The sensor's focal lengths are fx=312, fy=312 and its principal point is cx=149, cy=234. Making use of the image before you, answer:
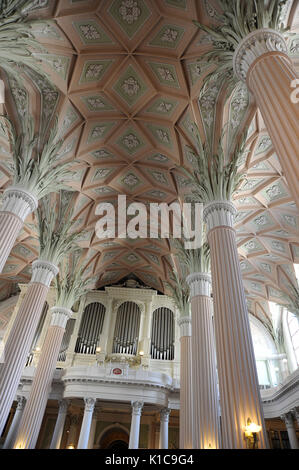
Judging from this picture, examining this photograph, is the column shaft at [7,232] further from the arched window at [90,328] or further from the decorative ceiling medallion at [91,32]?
the arched window at [90,328]

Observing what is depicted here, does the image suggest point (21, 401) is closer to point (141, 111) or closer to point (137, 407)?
point (137, 407)

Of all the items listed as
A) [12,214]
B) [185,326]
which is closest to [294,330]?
[185,326]

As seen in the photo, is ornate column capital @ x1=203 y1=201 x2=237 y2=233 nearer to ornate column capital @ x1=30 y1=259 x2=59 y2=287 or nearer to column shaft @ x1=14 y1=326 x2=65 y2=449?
ornate column capital @ x1=30 y1=259 x2=59 y2=287

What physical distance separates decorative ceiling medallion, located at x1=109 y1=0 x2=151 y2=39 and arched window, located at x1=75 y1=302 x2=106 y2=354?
1607 centimetres

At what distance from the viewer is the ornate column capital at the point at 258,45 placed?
19.7 feet

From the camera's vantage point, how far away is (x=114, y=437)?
1870 cm

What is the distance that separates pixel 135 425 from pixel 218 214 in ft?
36.3

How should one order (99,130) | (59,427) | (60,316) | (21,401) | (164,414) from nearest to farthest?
(99,130) → (59,427) → (164,414) → (21,401) → (60,316)

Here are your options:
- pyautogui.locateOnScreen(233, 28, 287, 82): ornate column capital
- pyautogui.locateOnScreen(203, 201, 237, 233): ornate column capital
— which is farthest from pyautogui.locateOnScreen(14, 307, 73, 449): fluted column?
pyautogui.locateOnScreen(233, 28, 287, 82): ornate column capital

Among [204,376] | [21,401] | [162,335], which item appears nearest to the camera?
[204,376]

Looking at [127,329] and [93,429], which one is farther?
[127,329]

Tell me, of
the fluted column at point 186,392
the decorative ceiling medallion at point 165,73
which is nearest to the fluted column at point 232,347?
the decorative ceiling medallion at point 165,73

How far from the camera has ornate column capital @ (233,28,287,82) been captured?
19.7ft

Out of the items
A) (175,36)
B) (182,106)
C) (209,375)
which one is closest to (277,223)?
(182,106)
